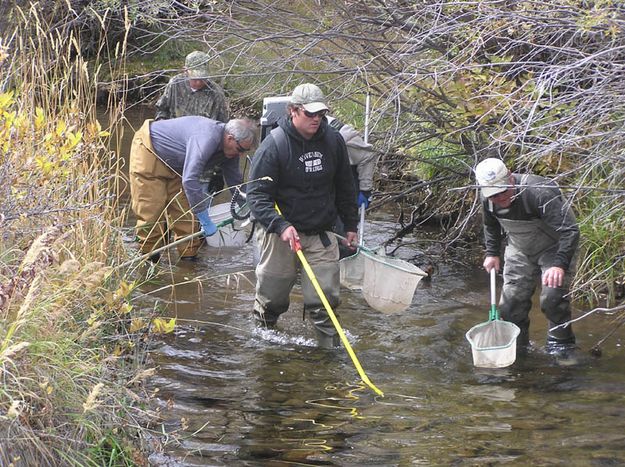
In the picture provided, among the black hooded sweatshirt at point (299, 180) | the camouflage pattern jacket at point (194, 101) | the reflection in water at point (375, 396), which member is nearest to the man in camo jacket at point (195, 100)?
the camouflage pattern jacket at point (194, 101)

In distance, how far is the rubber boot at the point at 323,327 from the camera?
7234 mm

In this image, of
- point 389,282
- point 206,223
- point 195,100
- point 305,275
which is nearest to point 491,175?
point 389,282

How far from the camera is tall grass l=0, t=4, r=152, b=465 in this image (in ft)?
13.6

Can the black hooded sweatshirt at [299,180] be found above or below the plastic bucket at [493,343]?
above

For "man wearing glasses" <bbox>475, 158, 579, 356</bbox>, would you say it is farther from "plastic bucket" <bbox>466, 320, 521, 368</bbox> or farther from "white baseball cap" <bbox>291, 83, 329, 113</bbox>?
"white baseball cap" <bbox>291, 83, 329, 113</bbox>

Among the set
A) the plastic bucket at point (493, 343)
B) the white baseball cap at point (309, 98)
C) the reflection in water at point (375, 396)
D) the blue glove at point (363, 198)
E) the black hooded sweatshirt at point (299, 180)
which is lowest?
the reflection in water at point (375, 396)

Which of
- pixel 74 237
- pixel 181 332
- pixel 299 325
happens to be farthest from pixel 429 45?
pixel 74 237

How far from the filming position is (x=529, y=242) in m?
7.10

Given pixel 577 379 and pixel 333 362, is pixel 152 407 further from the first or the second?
pixel 577 379

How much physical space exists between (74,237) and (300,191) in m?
1.75

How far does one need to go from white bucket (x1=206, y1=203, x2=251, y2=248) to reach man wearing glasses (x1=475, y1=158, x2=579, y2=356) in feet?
7.01

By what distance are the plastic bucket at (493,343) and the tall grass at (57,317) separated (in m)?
2.19

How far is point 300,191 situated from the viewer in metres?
6.91

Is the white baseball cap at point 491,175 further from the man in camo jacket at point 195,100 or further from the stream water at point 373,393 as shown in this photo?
the man in camo jacket at point 195,100
